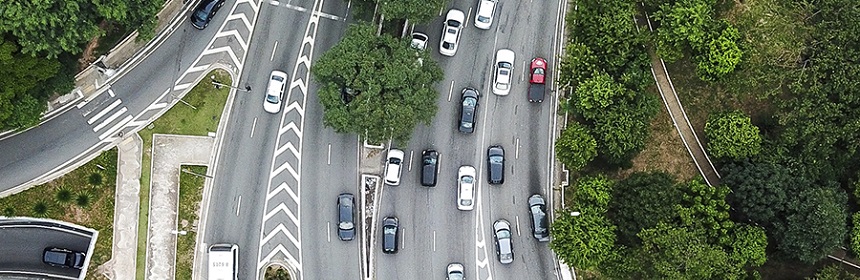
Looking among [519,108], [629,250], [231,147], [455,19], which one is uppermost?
[455,19]

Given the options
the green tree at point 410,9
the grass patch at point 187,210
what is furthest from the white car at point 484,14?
the grass patch at point 187,210

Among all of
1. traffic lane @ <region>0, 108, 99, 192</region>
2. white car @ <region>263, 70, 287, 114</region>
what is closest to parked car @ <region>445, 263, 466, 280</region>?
white car @ <region>263, 70, 287, 114</region>

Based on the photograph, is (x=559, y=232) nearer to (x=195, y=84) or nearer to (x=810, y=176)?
(x=810, y=176)

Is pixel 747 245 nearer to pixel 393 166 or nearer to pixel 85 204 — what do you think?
pixel 393 166

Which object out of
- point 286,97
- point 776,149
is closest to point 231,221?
point 286,97

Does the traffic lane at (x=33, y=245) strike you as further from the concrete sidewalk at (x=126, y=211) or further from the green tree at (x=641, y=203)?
the green tree at (x=641, y=203)

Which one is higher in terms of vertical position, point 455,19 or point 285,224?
point 455,19

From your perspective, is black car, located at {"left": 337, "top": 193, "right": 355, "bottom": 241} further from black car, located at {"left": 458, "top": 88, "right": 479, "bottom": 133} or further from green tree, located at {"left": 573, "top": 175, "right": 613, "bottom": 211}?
green tree, located at {"left": 573, "top": 175, "right": 613, "bottom": 211}

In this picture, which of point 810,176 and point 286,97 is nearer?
point 810,176
